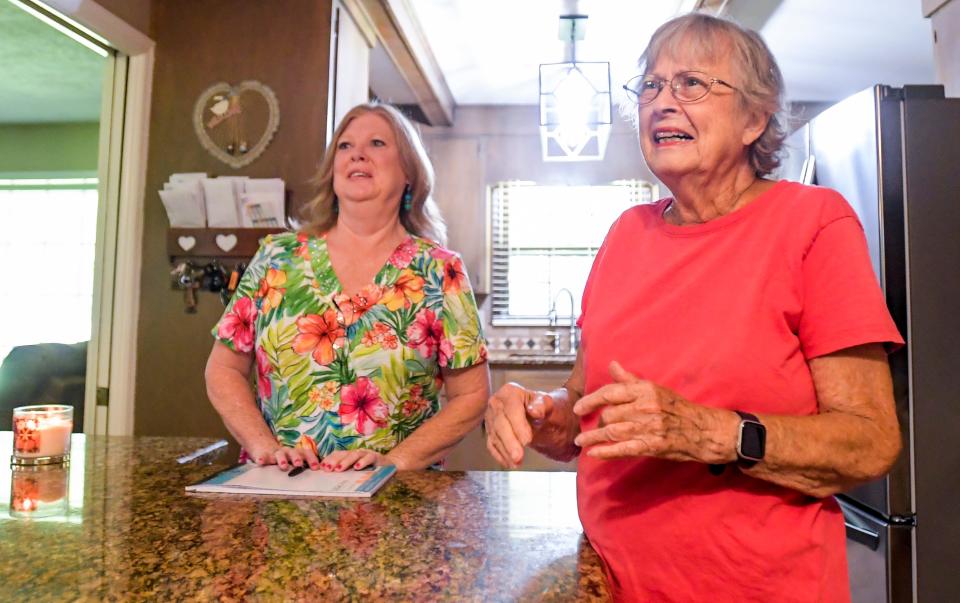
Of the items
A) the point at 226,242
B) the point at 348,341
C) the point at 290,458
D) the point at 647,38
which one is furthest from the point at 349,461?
the point at 647,38

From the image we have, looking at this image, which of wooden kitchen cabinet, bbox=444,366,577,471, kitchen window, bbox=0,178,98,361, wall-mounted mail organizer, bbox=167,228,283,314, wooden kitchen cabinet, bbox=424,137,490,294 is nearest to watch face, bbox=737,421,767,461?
wall-mounted mail organizer, bbox=167,228,283,314

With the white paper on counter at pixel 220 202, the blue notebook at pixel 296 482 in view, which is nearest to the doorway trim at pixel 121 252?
the white paper on counter at pixel 220 202

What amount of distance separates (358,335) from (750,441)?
82 centimetres

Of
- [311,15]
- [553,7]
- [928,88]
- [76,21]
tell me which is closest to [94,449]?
[76,21]

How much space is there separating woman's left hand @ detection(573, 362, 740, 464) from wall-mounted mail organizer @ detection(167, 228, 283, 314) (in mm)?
1905

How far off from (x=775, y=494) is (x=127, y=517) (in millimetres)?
791

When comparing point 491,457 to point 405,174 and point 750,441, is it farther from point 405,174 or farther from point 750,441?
point 750,441

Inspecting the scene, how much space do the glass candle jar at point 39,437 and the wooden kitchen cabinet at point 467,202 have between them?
11.5 feet

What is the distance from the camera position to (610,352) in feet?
2.92

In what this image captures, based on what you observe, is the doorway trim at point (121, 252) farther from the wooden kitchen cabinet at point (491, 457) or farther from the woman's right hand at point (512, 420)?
the woman's right hand at point (512, 420)

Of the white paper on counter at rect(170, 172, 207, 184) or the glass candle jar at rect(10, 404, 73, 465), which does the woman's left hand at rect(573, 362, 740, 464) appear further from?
the white paper on counter at rect(170, 172, 207, 184)

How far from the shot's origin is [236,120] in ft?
7.91

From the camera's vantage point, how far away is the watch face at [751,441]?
686mm

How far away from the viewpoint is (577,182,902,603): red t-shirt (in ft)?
2.44
